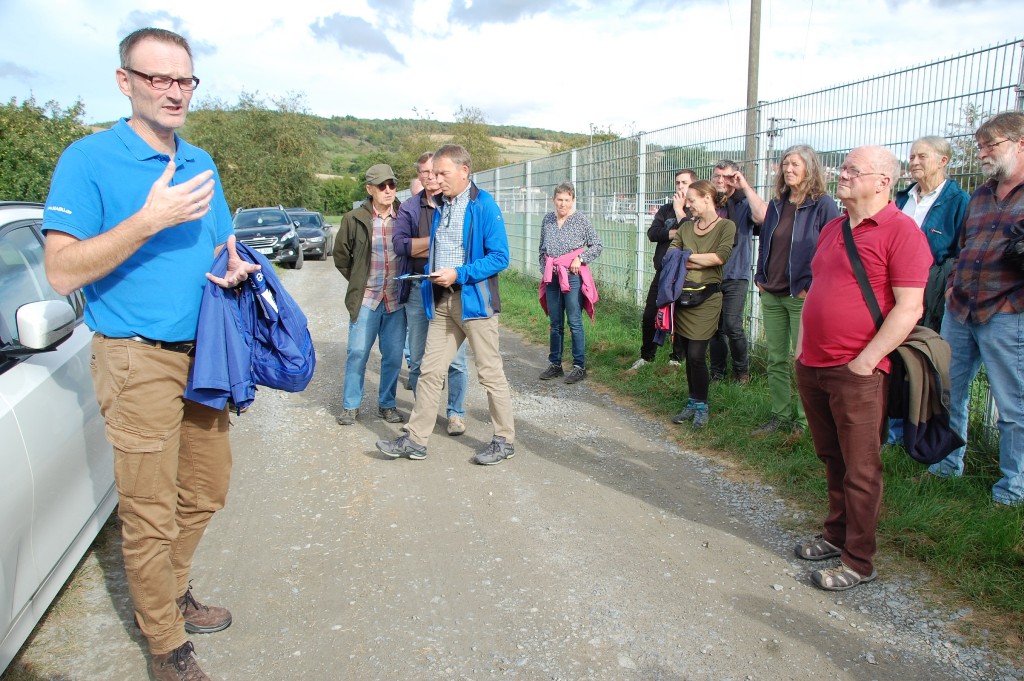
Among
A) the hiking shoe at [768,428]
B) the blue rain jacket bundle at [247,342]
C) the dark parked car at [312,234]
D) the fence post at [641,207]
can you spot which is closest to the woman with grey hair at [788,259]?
the hiking shoe at [768,428]

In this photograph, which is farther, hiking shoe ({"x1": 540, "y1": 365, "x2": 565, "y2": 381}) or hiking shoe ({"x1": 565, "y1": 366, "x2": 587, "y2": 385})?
hiking shoe ({"x1": 540, "y1": 365, "x2": 565, "y2": 381})

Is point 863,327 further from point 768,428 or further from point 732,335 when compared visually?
point 732,335

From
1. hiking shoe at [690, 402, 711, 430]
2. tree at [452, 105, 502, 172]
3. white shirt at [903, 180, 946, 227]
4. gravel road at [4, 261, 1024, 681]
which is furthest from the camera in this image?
tree at [452, 105, 502, 172]

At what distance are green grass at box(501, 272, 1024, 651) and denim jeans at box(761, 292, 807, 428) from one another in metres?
0.24

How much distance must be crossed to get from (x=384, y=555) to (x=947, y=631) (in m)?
2.64

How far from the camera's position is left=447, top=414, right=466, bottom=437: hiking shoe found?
5.88 meters

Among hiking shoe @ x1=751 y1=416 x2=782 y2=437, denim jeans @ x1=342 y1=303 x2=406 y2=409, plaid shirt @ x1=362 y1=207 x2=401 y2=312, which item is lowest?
hiking shoe @ x1=751 y1=416 x2=782 y2=437

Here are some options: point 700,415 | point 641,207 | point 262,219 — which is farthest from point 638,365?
point 262,219

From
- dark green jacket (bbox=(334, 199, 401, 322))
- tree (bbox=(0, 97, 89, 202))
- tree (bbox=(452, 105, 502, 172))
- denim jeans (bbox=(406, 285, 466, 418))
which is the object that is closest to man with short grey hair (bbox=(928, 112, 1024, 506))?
denim jeans (bbox=(406, 285, 466, 418))

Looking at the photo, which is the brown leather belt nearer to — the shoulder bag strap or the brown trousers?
the brown trousers

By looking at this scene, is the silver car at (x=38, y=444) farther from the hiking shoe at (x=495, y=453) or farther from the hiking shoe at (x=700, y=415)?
the hiking shoe at (x=700, y=415)

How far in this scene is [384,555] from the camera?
12.8ft

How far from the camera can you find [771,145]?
6852 millimetres

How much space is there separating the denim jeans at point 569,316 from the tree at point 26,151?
6.20m
